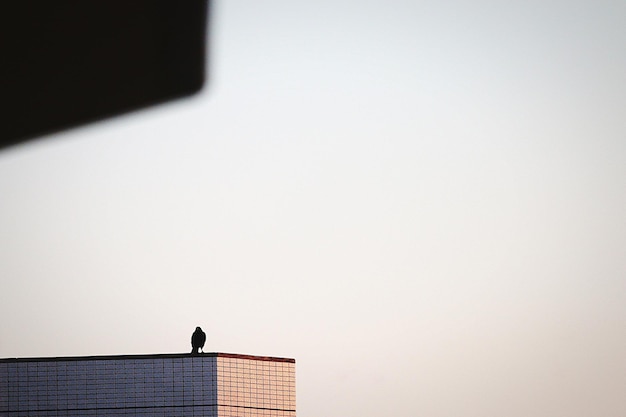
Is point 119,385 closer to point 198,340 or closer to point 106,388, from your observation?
point 106,388

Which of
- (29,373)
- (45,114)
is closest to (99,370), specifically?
(29,373)

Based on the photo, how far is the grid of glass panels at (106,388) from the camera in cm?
Result: 1716

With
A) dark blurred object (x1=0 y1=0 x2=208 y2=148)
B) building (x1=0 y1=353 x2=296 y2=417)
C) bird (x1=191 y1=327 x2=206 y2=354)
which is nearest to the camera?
dark blurred object (x1=0 y1=0 x2=208 y2=148)

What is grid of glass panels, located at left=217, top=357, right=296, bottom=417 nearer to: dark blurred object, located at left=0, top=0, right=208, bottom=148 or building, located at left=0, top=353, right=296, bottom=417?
building, located at left=0, top=353, right=296, bottom=417

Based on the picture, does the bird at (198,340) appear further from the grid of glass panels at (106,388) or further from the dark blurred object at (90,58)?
the dark blurred object at (90,58)

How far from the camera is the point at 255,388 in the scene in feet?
58.9

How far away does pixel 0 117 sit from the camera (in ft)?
26.2

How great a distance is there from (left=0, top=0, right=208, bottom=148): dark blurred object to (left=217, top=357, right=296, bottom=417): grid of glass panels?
781 cm

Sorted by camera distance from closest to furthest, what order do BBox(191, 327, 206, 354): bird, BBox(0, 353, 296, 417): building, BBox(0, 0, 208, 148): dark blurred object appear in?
BBox(0, 0, 208, 148): dark blurred object, BBox(0, 353, 296, 417): building, BBox(191, 327, 206, 354): bird

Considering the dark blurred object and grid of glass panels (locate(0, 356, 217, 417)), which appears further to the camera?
grid of glass panels (locate(0, 356, 217, 417))

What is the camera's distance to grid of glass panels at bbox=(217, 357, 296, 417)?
1719 centimetres

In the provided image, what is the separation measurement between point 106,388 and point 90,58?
31.0 ft

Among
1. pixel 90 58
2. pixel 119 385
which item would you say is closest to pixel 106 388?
pixel 119 385

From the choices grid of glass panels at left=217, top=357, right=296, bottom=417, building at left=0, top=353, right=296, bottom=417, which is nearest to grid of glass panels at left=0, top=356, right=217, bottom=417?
building at left=0, top=353, right=296, bottom=417
